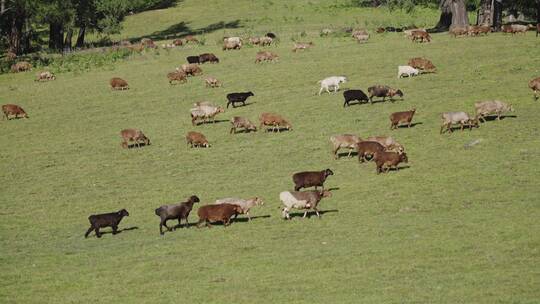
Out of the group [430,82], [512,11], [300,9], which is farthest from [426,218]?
[300,9]

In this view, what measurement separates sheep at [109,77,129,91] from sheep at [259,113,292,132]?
48.6 feet

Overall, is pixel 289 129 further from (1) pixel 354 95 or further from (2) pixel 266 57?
(2) pixel 266 57

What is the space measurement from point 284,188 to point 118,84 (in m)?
23.2

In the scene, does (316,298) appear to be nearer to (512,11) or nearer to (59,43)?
(512,11)

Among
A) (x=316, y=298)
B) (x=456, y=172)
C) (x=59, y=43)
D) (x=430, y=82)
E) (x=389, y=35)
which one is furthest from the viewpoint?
(x=59, y=43)

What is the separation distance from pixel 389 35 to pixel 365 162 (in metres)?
31.2

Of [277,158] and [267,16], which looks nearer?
[277,158]

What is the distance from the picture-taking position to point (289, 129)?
35438 mm

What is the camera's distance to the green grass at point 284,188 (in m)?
18.6

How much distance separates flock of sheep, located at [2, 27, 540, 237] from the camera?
23.6 metres

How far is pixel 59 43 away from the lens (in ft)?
234

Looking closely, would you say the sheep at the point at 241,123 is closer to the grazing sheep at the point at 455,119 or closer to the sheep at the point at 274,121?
the sheep at the point at 274,121

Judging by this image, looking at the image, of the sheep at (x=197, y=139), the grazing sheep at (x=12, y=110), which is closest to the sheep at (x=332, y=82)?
the sheep at (x=197, y=139)

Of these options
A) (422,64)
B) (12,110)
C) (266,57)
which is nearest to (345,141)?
(422,64)
